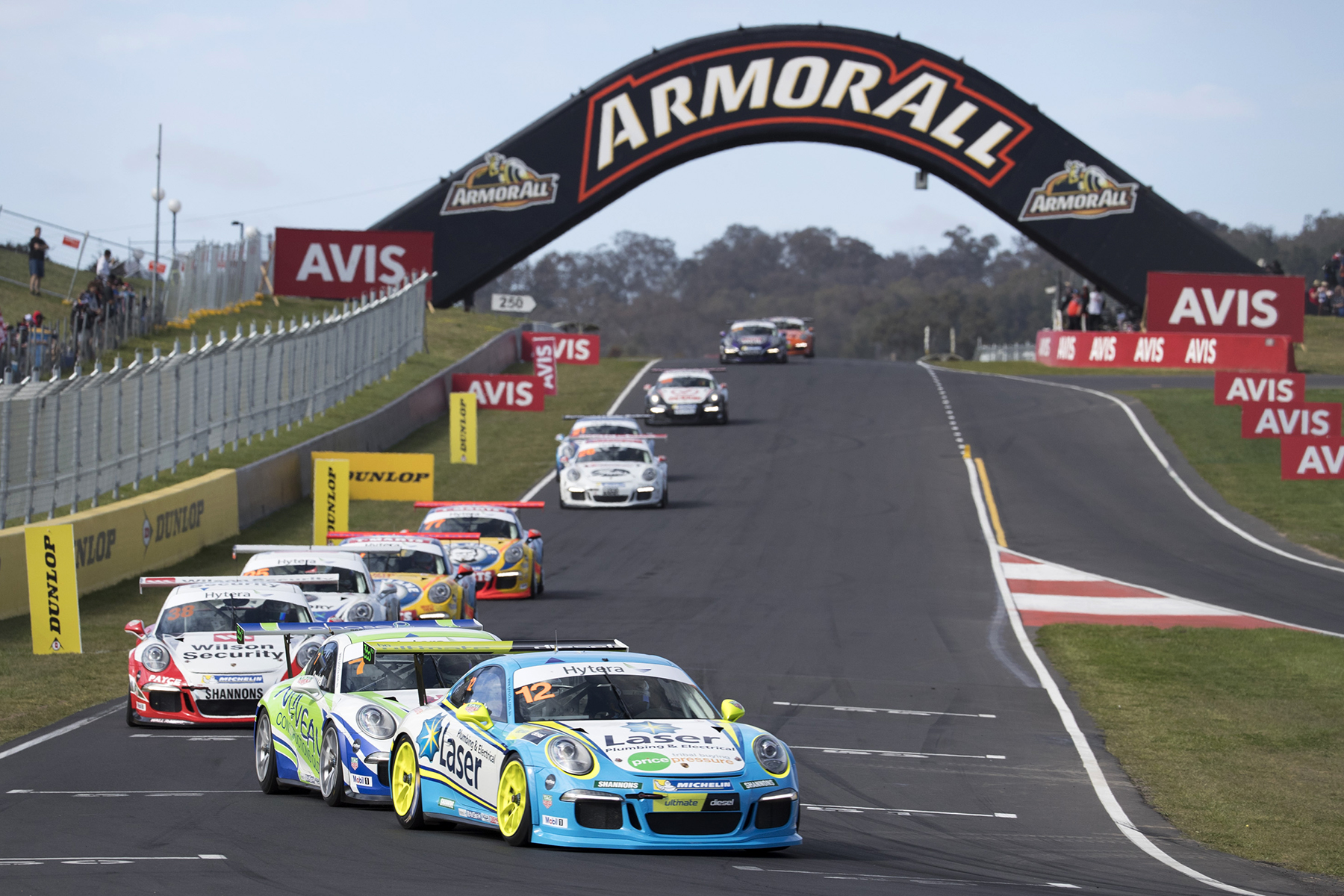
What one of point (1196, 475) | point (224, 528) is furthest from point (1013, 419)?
point (224, 528)

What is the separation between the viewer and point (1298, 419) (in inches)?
1288

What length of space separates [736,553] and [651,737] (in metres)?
18.6

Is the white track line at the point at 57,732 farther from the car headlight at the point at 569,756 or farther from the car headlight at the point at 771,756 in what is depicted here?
the car headlight at the point at 771,756

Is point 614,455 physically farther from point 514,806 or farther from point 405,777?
point 514,806

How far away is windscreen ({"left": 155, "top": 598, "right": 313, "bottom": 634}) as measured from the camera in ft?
47.3

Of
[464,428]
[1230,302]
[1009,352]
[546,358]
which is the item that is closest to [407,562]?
[464,428]

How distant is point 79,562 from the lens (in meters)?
22.2

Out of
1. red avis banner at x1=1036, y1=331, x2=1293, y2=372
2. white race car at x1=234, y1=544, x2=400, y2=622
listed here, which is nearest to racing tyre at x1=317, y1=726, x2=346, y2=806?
white race car at x1=234, y1=544, x2=400, y2=622

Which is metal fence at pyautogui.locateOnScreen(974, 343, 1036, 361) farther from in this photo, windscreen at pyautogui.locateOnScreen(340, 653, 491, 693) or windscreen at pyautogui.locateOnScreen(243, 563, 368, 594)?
windscreen at pyautogui.locateOnScreen(340, 653, 491, 693)

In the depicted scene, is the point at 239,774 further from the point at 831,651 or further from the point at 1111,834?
the point at 831,651

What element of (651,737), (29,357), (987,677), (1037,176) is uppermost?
(1037,176)

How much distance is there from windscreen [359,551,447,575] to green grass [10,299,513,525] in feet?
21.3

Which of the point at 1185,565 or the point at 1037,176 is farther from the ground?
the point at 1037,176

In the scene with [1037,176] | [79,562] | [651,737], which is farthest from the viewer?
[1037,176]
